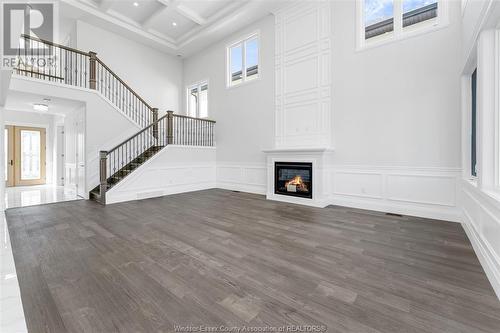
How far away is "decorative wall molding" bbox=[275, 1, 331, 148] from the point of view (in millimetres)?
5285

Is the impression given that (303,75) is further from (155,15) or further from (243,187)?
(155,15)

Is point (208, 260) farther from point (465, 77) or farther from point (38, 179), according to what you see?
point (38, 179)

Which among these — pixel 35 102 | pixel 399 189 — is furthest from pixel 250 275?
pixel 35 102

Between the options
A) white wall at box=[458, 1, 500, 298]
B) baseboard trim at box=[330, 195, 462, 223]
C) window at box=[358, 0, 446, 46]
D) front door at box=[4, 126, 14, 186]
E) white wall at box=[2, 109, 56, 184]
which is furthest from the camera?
white wall at box=[2, 109, 56, 184]

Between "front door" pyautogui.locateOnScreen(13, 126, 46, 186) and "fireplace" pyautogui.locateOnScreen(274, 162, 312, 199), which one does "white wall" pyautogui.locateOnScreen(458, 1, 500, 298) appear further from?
"front door" pyautogui.locateOnScreen(13, 126, 46, 186)

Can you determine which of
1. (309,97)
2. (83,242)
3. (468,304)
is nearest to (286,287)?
(468,304)

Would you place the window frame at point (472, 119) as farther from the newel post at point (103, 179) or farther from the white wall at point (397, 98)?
the newel post at point (103, 179)

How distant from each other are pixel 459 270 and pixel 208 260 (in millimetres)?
2497

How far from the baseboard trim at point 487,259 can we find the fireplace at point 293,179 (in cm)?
282

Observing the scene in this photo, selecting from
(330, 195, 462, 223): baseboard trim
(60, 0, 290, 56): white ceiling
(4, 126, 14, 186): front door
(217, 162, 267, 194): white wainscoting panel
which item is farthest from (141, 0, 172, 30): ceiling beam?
(330, 195, 462, 223): baseboard trim

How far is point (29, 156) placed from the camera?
8906mm

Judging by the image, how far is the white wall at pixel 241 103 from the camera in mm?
6473

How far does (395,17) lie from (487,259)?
14.7 feet

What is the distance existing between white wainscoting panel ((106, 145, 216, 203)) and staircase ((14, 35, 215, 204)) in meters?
0.19
